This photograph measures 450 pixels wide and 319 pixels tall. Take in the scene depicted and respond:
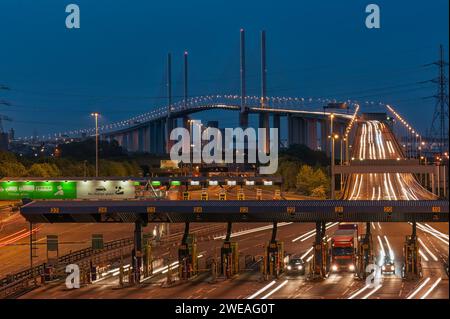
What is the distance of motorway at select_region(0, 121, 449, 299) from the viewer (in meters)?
21.2

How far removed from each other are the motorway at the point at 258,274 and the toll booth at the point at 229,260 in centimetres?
31

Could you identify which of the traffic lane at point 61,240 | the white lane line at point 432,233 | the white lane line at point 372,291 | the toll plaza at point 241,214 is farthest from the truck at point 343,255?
the traffic lane at point 61,240

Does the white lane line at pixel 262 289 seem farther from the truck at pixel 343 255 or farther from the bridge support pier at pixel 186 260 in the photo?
the truck at pixel 343 255

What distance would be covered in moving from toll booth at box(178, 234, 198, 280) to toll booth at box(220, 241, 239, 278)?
872mm

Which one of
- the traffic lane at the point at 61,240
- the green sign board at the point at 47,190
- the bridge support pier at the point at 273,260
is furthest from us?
the green sign board at the point at 47,190

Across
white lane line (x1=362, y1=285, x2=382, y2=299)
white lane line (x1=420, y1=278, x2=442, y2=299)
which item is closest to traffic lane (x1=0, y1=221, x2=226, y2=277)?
white lane line (x1=362, y1=285, x2=382, y2=299)

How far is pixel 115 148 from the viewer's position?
4729 inches

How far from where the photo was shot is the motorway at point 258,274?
21250mm

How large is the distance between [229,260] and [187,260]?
48.3 inches

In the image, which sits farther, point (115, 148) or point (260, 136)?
point (115, 148)

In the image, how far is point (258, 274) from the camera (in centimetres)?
2531
